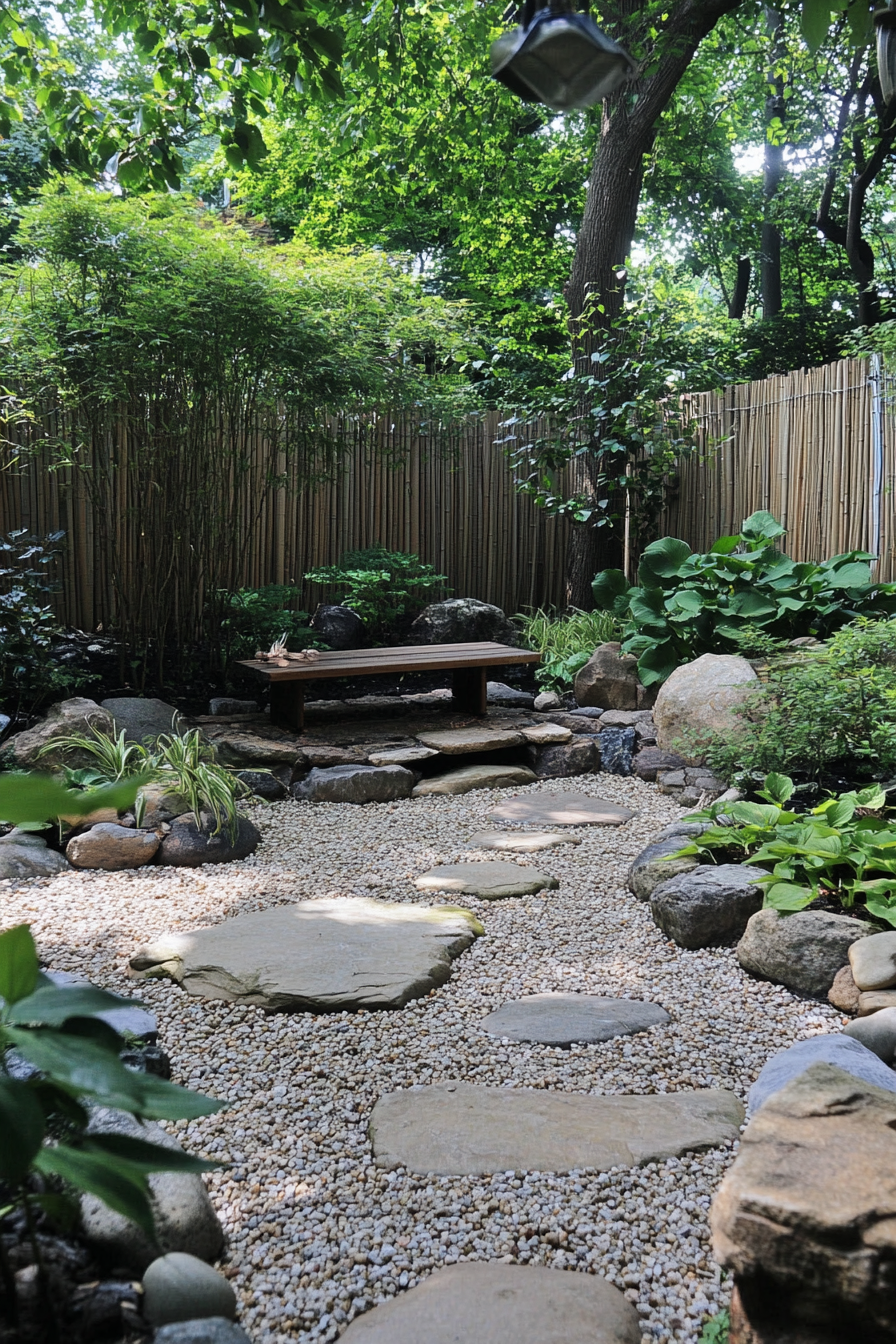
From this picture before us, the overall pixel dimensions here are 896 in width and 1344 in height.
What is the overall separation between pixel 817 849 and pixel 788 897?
0.81 ft

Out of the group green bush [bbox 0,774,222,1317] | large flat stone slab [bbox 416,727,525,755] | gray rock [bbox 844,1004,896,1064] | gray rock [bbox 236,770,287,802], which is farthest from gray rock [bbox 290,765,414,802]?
green bush [bbox 0,774,222,1317]

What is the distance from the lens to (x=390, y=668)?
5012 mm

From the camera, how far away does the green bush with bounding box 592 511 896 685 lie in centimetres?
509

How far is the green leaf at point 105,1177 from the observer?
0.75 m

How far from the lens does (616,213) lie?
678 centimetres

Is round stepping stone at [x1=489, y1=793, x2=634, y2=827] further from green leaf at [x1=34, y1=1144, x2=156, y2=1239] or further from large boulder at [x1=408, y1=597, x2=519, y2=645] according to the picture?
green leaf at [x1=34, y1=1144, x2=156, y2=1239]

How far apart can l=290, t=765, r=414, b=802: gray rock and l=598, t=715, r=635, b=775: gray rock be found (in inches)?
44.5

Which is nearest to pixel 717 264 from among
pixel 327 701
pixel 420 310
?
pixel 420 310

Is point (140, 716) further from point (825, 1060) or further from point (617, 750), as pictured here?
point (825, 1060)

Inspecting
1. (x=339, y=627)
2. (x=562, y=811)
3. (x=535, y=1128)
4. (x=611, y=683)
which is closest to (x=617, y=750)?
(x=611, y=683)

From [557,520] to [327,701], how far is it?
309cm

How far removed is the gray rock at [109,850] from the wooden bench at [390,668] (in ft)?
4.43

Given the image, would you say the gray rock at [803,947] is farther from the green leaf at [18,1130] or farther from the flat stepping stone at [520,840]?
the green leaf at [18,1130]

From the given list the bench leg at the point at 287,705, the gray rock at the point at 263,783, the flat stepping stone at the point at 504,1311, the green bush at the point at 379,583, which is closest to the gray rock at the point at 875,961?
the flat stepping stone at the point at 504,1311
